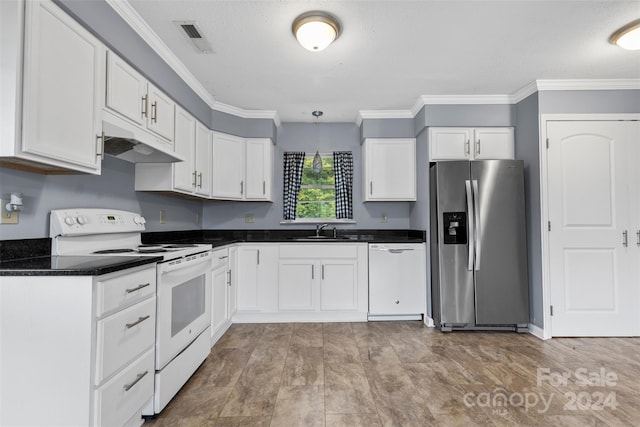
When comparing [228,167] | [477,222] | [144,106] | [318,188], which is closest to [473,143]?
[477,222]

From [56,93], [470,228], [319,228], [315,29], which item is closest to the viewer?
[56,93]

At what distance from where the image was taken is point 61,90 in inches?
58.4

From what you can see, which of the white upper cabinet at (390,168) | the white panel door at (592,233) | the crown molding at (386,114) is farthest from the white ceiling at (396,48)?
the white panel door at (592,233)

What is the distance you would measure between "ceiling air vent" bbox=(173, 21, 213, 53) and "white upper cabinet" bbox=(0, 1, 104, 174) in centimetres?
60

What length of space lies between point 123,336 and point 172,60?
7.01ft

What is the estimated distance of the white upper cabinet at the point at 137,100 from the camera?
1888mm

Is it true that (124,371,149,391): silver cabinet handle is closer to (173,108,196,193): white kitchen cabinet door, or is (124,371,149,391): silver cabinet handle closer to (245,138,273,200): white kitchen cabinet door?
(173,108,196,193): white kitchen cabinet door

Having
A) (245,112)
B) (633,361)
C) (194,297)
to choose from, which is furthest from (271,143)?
(633,361)

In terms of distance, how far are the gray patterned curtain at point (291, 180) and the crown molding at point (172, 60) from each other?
48cm

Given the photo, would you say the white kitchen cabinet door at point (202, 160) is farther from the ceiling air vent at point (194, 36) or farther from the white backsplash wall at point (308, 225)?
the ceiling air vent at point (194, 36)

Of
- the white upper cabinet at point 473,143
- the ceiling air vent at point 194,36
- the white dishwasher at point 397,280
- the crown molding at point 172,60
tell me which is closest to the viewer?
the crown molding at point 172,60

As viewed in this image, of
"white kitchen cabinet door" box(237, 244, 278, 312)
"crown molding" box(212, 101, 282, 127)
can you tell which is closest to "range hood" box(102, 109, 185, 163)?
"crown molding" box(212, 101, 282, 127)

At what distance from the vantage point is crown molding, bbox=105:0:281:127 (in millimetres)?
1968

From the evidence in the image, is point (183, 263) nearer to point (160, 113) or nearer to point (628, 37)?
point (160, 113)
